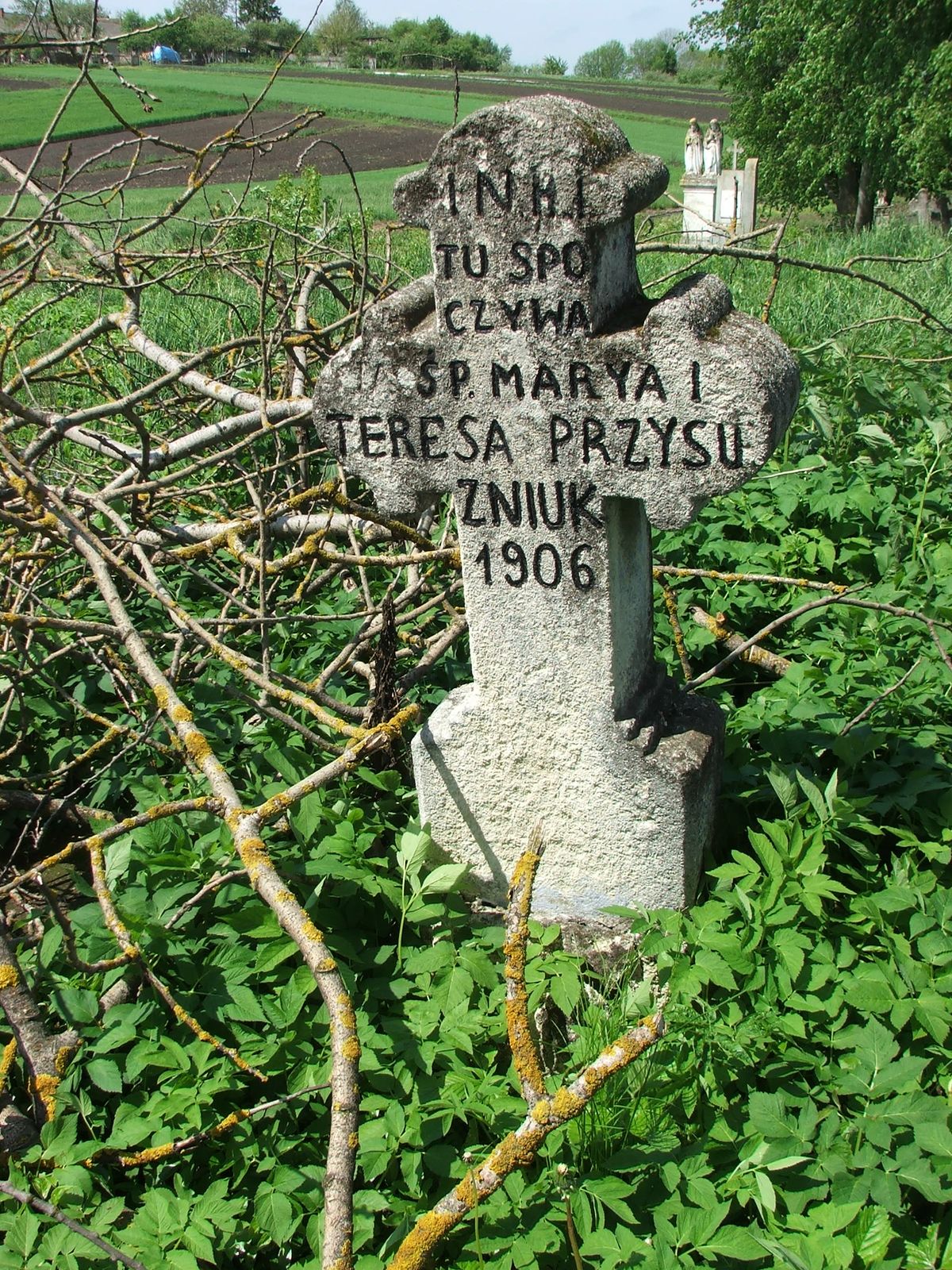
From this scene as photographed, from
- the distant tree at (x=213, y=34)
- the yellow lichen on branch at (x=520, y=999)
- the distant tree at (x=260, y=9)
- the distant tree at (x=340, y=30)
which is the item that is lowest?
the yellow lichen on branch at (x=520, y=999)

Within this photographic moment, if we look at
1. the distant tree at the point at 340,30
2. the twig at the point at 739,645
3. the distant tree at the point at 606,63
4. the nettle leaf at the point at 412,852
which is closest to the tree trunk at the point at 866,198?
the twig at the point at 739,645

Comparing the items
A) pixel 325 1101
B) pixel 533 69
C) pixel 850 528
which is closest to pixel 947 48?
pixel 850 528

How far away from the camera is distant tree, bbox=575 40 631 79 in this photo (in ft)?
275

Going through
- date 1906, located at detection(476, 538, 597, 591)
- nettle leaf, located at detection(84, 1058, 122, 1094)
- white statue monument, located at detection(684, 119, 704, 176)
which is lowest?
nettle leaf, located at detection(84, 1058, 122, 1094)

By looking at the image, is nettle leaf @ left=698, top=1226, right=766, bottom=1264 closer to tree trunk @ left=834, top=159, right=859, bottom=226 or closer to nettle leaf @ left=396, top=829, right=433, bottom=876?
nettle leaf @ left=396, top=829, right=433, bottom=876

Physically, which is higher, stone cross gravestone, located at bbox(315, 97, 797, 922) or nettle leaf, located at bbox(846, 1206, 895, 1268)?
stone cross gravestone, located at bbox(315, 97, 797, 922)

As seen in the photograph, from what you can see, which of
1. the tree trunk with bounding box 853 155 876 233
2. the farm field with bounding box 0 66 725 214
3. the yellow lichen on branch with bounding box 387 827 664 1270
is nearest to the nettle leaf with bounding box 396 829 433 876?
the yellow lichen on branch with bounding box 387 827 664 1270

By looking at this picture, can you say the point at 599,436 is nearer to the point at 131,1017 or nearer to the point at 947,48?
the point at 131,1017

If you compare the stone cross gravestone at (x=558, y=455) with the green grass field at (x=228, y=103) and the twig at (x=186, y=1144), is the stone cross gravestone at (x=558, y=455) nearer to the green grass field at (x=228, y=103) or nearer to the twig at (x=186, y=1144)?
the twig at (x=186, y=1144)

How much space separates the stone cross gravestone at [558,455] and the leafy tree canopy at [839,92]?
476 inches

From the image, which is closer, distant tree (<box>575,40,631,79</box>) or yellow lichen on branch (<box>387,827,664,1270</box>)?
yellow lichen on branch (<box>387,827,664,1270</box>)

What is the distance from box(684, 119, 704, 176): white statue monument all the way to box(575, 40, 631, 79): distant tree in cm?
7808

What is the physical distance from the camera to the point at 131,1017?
191 cm

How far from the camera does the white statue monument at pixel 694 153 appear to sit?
44.5 ft
